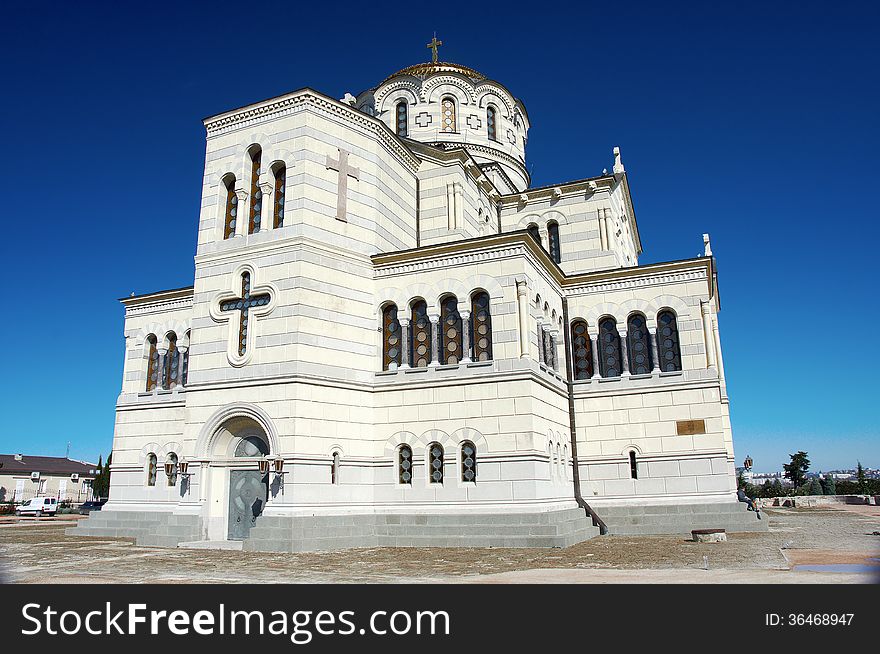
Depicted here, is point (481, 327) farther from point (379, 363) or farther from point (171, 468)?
point (171, 468)

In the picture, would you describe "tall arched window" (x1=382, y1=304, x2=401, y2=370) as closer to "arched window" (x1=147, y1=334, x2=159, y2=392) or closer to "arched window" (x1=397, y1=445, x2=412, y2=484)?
"arched window" (x1=397, y1=445, x2=412, y2=484)

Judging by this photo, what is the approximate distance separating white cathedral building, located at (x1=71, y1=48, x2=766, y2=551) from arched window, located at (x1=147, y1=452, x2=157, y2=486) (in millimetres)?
94

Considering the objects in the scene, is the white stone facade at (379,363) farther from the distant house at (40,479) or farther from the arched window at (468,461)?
the distant house at (40,479)

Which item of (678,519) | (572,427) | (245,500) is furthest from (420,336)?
(678,519)

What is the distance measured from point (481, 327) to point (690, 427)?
9.32 meters

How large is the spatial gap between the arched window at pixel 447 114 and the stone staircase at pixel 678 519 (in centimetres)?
2075

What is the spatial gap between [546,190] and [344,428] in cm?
1653

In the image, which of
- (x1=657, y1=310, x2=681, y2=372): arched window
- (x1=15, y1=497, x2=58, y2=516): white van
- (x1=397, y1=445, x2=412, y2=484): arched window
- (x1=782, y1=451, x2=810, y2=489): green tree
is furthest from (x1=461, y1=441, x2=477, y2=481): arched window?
(x1=782, y1=451, x2=810, y2=489): green tree

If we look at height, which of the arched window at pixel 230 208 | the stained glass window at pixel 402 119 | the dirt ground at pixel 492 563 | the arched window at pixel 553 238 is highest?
the stained glass window at pixel 402 119

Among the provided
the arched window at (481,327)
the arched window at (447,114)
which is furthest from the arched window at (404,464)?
the arched window at (447,114)

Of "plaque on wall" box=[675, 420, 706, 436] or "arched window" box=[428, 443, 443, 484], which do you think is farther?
"plaque on wall" box=[675, 420, 706, 436]

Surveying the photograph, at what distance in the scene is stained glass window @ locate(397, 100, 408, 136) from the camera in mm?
36094

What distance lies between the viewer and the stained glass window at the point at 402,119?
36.1 meters

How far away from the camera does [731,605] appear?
27.5ft
